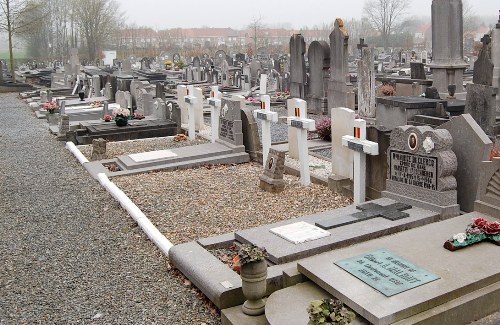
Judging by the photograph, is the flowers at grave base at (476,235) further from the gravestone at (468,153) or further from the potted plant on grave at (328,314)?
the potted plant on grave at (328,314)

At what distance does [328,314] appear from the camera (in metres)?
3.36

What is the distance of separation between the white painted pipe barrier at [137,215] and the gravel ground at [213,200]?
0.15m

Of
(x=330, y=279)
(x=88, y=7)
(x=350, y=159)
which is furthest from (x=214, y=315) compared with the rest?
(x=88, y=7)

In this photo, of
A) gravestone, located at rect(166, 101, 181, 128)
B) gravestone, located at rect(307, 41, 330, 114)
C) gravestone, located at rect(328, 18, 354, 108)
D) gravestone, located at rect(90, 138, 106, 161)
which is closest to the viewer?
gravestone, located at rect(90, 138, 106, 161)

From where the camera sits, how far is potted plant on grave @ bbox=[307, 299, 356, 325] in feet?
10.9

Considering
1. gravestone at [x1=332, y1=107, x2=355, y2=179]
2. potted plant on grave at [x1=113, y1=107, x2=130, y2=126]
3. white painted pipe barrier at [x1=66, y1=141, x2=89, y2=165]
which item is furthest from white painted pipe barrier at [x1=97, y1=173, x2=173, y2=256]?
potted plant on grave at [x1=113, y1=107, x2=130, y2=126]

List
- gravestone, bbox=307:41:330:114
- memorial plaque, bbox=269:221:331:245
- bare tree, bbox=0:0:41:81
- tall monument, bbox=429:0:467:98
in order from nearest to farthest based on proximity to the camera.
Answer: memorial plaque, bbox=269:221:331:245 < tall monument, bbox=429:0:467:98 < gravestone, bbox=307:41:330:114 < bare tree, bbox=0:0:41:81

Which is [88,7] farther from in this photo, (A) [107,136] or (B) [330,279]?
(B) [330,279]

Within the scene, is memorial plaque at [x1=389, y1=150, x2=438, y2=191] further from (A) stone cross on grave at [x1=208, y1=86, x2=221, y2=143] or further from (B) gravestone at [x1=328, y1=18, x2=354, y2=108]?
(B) gravestone at [x1=328, y1=18, x2=354, y2=108]

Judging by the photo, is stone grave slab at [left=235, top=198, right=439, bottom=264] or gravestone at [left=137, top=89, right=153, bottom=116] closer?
stone grave slab at [left=235, top=198, right=439, bottom=264]

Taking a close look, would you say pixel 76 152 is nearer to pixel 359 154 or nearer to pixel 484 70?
pixel 359 154

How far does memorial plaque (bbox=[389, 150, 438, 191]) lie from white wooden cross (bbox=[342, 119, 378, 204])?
531mm

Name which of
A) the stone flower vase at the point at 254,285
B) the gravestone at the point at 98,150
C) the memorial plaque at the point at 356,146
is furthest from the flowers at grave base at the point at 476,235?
the gravestone at the point at 98,150

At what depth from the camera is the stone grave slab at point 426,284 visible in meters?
3.97
